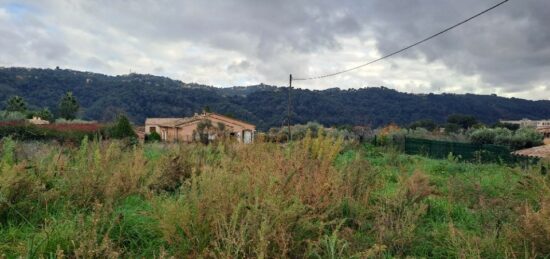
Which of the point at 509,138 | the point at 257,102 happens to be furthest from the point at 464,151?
the point at 257,102

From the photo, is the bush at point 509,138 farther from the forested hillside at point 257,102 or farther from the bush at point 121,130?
the bush at point 121,130

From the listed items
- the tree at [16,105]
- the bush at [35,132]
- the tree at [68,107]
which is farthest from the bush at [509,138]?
the tree at [68,107]

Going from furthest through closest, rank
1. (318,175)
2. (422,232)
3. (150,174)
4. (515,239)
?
1. (150,174)
2. (318,175)
3. (422,232)
4. (515,239)

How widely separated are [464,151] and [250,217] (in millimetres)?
18137

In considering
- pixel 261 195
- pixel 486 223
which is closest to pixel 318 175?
pixel 261 195

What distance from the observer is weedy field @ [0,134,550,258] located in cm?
303

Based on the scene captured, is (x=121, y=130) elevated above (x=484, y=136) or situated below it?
above

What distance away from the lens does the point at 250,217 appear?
308 centimetres

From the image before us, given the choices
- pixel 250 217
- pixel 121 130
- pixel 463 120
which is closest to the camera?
pixel 250 217

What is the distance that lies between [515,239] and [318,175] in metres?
1.98

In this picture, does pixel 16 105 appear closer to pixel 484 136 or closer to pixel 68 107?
pixel 68 107

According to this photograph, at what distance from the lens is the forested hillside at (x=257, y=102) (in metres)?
60.8

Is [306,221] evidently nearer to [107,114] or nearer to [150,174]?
[150,174]

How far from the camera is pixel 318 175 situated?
4.55 meters
